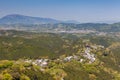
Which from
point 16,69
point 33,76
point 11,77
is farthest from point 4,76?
point 33,76

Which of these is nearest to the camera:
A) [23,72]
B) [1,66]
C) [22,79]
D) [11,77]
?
[11,77]

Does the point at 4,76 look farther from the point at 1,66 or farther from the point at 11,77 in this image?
the point at 1,66

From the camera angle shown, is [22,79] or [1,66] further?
[1,66]

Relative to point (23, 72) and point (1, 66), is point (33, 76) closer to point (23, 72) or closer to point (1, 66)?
point (23, 72)

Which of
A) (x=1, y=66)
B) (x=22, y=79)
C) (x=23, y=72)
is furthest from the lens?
(x=1, y=66)

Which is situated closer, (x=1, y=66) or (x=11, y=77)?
(x=11, y=77)

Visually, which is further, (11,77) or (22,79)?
(22,79)

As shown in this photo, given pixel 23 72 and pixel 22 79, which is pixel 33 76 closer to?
pixel 23 72

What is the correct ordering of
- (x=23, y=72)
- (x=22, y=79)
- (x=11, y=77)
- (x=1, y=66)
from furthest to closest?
(x=1, y=66), (x=23, y=72), (x=22, y=79), (x=11, y=77)
